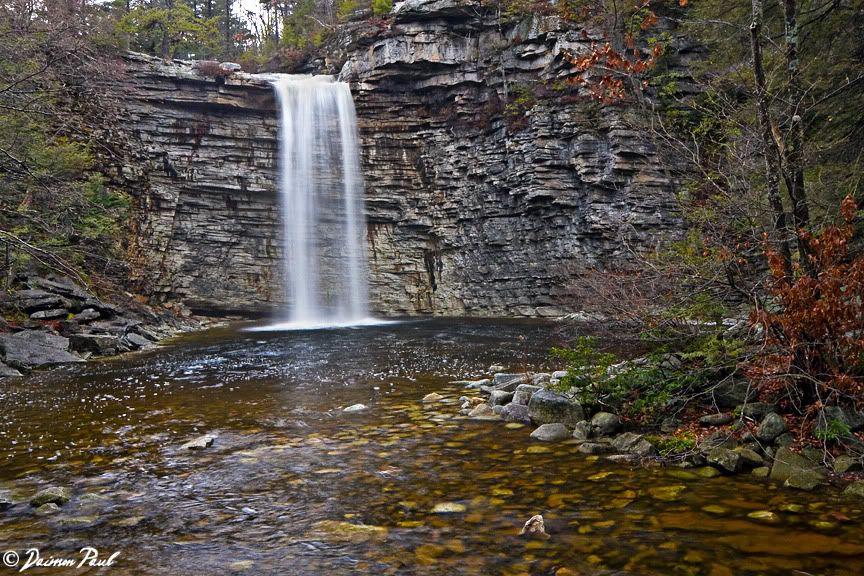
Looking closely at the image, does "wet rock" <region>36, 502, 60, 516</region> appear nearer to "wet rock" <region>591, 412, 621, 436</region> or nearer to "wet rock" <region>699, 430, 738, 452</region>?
"wet rock" <region>591, 412, 621, 436</region>

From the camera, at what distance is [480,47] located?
28.7 m

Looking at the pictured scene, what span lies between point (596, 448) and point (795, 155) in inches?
129

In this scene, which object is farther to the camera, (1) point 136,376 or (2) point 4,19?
(1) point 136,376

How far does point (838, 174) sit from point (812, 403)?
4203mm

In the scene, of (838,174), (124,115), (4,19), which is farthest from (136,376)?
(124,115)

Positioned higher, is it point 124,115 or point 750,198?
point 124,115

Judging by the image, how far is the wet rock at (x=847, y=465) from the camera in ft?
13.7

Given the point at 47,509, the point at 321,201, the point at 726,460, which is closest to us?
the point at 47,509

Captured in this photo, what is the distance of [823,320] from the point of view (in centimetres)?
444

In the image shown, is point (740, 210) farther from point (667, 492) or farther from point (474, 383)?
point (474, 383)

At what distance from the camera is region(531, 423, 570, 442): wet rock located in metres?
5.76

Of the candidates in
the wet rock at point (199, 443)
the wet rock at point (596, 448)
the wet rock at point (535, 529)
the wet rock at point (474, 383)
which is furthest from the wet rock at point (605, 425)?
the wet rock at point (199, 443)

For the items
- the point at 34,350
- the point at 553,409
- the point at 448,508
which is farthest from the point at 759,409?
the point at 34,350

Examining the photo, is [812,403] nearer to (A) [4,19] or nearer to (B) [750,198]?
(B) [750,198]
